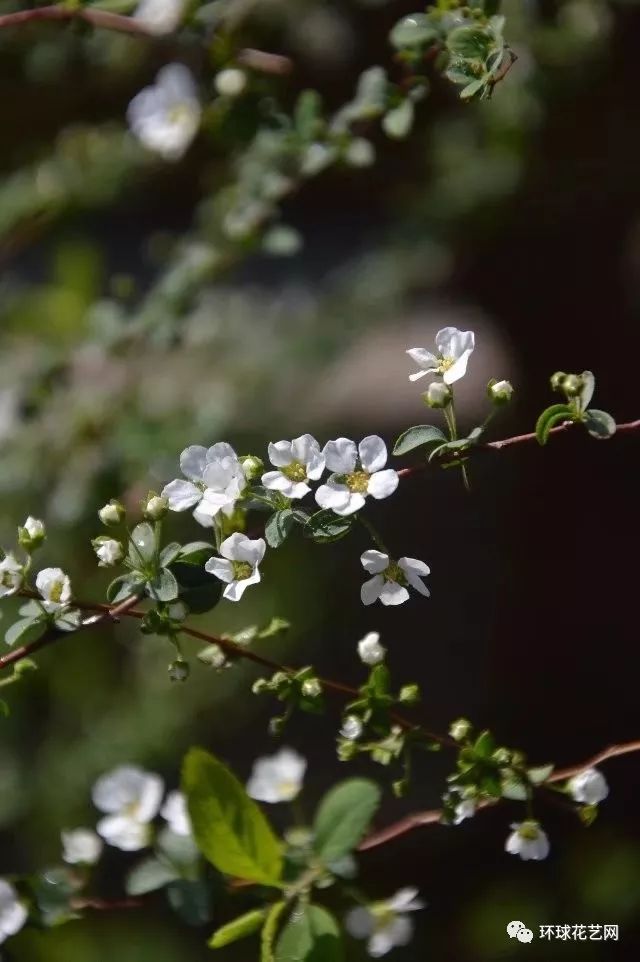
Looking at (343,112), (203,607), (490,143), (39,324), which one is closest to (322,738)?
(39,324)

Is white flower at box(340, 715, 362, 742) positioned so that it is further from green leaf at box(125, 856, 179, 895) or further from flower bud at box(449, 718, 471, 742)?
green leaf at box(125, 856, 179, 895)

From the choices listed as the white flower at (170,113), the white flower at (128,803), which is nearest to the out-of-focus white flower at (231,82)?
the white flower at (170,113)

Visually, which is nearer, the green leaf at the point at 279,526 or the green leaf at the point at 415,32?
the green leaf at the point at 279,526

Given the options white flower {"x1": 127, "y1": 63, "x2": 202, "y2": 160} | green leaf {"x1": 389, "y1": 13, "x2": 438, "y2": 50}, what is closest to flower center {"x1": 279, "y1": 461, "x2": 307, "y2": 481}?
green leaf {"x1": 389, "y1": 13, "x2": 438, "y2": 50}

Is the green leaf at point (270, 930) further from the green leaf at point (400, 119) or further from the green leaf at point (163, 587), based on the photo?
the green leaf at point (400, 119)

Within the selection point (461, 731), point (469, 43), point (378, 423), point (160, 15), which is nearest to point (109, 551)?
point (461, 731)
